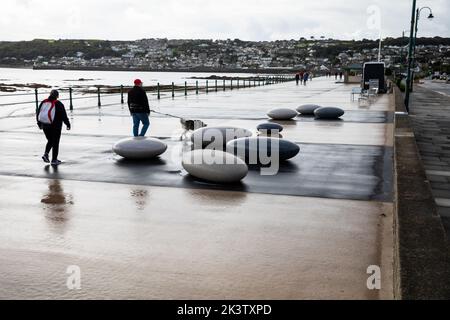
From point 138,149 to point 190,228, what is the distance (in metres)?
4.67

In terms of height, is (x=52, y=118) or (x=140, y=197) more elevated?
(x=52, y=118)

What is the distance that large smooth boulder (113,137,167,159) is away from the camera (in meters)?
10.6

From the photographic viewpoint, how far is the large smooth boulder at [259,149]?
398 inches

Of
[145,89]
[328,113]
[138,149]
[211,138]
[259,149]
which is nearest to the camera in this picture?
[259,149]

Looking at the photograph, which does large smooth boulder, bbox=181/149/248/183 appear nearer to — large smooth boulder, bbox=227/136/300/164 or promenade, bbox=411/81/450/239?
large smooth boulder, bbox=227/136/300/164

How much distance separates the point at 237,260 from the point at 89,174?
198 inches

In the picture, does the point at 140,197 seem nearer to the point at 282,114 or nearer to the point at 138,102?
the point at 138,102

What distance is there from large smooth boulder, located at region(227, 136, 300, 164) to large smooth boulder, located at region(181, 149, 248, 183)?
1321 mm

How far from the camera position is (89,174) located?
373 inches

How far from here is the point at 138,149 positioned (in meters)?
10.7

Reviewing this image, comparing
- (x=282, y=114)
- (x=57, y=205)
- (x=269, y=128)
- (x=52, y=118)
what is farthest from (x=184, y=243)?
(x=282, y=114)

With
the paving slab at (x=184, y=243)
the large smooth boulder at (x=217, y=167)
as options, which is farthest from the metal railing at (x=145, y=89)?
the paving slab at (x=184, y=243)

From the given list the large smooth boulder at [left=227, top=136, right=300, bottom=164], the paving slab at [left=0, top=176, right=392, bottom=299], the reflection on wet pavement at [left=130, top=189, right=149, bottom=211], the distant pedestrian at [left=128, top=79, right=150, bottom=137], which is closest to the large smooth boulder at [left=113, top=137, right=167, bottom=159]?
the large smooth boulder at [left=227, top=136, right=300, bottom=164]
